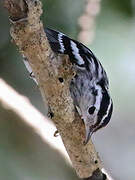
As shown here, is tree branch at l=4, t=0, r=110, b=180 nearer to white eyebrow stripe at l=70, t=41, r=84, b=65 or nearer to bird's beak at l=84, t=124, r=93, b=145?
bird's beak at l=84, t=124, r=93, b=145

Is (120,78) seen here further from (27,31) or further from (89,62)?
(27,31)

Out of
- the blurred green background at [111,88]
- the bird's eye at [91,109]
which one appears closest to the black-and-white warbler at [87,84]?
the bird's eye at [91,109]

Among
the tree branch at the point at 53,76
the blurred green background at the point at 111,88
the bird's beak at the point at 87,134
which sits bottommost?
the blurred green background at the point at 111,88

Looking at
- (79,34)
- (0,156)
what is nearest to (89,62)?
(79,34)

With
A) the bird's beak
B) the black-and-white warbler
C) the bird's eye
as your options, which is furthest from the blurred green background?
the bird's beak

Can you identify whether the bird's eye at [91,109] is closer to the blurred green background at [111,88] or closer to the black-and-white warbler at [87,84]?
the black-and-white warbler at [87,84]
